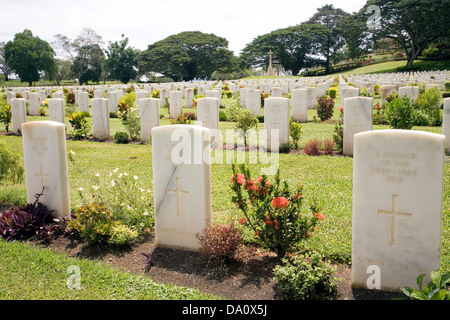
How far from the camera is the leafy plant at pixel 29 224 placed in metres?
5.32

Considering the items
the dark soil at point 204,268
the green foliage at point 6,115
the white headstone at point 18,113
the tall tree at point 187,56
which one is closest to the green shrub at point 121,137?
the white headstone at point 18,113

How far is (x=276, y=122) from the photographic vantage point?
1039cm

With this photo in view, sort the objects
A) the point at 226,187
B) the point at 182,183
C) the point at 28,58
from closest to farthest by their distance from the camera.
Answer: the point at 182,183
the point at 226,187
the point at 28,58

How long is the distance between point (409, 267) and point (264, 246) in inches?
58.9

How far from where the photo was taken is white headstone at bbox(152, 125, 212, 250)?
4.78 metres

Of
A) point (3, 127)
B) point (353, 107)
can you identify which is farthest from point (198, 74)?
point (353, 107)

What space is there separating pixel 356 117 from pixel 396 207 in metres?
6.22

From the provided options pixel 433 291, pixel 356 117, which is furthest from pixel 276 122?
pixel 433 291

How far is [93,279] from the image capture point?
415cm

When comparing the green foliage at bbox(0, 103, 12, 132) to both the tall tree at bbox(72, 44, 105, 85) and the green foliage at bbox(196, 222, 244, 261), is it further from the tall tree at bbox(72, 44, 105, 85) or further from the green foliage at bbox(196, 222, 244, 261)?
the tall tree at bbox(72, 44, 105, 85)

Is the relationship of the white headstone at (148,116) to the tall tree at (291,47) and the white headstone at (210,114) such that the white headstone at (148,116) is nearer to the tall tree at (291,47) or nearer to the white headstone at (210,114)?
the white headstone at (210,114)

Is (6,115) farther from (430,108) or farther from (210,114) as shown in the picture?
(430,108)
